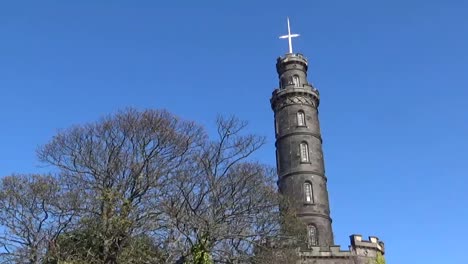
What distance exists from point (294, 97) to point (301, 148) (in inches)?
174

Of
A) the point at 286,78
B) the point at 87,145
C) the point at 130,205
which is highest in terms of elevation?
the point at 286,78

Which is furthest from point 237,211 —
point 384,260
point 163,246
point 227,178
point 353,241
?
point 384,260

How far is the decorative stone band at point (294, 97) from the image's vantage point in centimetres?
4675

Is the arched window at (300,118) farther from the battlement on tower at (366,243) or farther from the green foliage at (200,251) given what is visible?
the green foliage at (200,251)

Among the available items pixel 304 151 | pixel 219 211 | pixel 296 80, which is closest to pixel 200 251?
pixel 219 211

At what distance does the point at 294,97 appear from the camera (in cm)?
4684

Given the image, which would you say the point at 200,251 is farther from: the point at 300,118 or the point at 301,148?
the point at 300,118

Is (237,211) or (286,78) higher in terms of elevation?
(286,78)

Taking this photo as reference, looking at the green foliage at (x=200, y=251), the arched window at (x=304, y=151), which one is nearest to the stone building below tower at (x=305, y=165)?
the arched window at (x=304, y=151)

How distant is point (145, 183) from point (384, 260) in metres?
18.7

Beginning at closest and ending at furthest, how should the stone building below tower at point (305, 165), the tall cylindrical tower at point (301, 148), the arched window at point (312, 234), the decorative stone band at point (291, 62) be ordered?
the stone building below tower at point (305, 165)
the arched window at point (312, 234)
the tall cylindrical tower at point (301, 148)
the decorative stone band at point (291, 62)

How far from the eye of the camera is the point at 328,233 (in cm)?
4262

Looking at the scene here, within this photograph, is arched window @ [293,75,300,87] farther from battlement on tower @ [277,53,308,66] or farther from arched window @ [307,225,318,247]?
arched window @ [307,225,318,247]

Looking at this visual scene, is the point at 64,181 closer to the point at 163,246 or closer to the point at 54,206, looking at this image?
the point at 54,206
